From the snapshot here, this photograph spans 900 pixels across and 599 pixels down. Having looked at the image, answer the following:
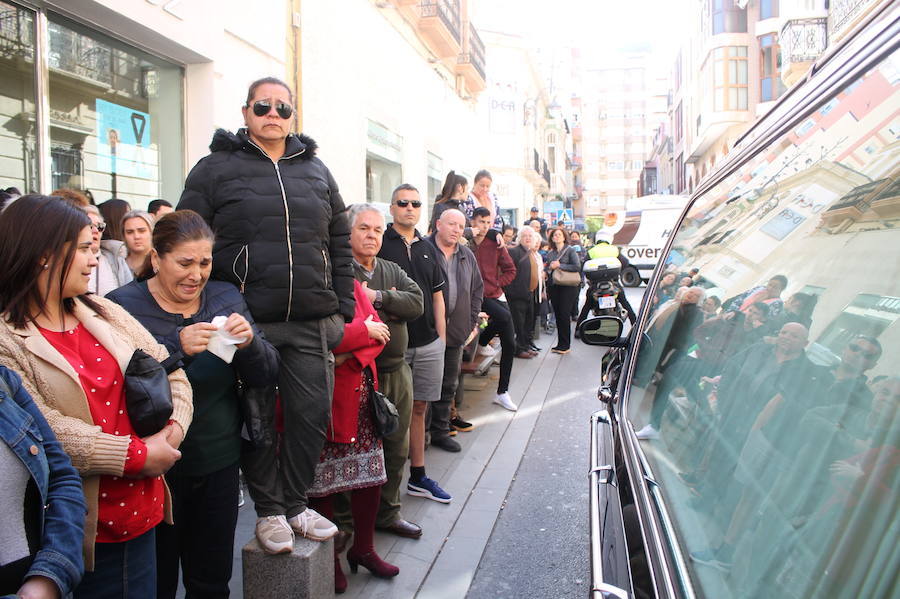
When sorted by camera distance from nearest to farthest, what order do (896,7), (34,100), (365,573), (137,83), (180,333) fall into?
(896,7) < (180,333) < (365,573) < (34,100) < (137,83)

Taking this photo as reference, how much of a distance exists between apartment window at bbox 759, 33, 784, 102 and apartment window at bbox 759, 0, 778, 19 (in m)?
0.98

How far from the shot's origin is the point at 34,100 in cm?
523

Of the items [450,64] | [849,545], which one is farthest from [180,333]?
[450,64]

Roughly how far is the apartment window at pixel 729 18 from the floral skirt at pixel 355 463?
3740cm

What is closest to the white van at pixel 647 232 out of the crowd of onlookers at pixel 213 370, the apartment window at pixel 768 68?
the apartment window at pixel 768 68

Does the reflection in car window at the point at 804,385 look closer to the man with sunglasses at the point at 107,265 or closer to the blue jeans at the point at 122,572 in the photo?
the blue jeans at the point at 122,572

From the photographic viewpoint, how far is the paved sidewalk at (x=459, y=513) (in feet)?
11.4

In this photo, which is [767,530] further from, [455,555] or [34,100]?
[34,100]

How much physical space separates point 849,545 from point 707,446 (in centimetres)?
63

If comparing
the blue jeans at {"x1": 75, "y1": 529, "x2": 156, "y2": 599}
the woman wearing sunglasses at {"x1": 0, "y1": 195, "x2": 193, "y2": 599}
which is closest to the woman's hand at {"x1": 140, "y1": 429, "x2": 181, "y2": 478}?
the woman wearing sunglasses at {"x1": 0, "y1": 195, "x2": 193, "y2": 599}

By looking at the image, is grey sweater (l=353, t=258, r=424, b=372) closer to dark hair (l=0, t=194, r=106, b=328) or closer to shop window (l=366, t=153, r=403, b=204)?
dark hair (l=0, t=194, r=106, b=328)

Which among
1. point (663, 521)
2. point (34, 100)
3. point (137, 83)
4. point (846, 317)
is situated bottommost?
point (663, 521)

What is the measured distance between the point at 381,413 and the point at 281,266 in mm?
889

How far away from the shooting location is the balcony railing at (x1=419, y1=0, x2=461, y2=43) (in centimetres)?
1400
